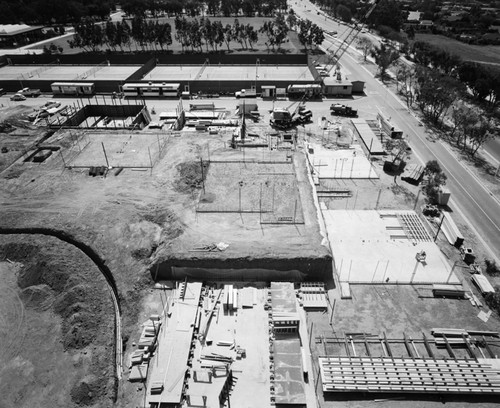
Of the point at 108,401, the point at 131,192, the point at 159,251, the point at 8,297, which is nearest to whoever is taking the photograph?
the point at 108,401

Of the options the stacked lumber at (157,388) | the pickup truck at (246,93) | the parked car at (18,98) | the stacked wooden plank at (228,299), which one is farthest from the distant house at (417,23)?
the stacked lumber at (157,388)

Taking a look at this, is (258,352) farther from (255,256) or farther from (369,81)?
(369,81)

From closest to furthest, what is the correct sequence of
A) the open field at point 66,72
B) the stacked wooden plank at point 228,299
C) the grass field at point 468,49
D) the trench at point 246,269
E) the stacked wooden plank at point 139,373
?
Answer: the stacked wooden plank at point 139,373, the stacked wooden plank at point 228,299, the trench at point 246,269, the open field at point 66,72, the grass field at point 468,49

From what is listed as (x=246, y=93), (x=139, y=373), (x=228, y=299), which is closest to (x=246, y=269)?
(x=228, y=299)

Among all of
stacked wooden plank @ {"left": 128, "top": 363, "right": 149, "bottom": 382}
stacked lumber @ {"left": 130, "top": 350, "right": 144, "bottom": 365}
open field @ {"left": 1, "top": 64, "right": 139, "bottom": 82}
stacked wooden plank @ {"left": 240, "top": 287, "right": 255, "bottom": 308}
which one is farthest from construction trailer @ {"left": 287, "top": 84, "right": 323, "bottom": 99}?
stacked wooden plank @ {"left": 128, "top": 363, "right": 149, "bottom": 382}

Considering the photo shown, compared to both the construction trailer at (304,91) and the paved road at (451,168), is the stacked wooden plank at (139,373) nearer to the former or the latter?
the paved road at (451,168)

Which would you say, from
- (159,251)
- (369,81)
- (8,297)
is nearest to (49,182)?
(8,297)
